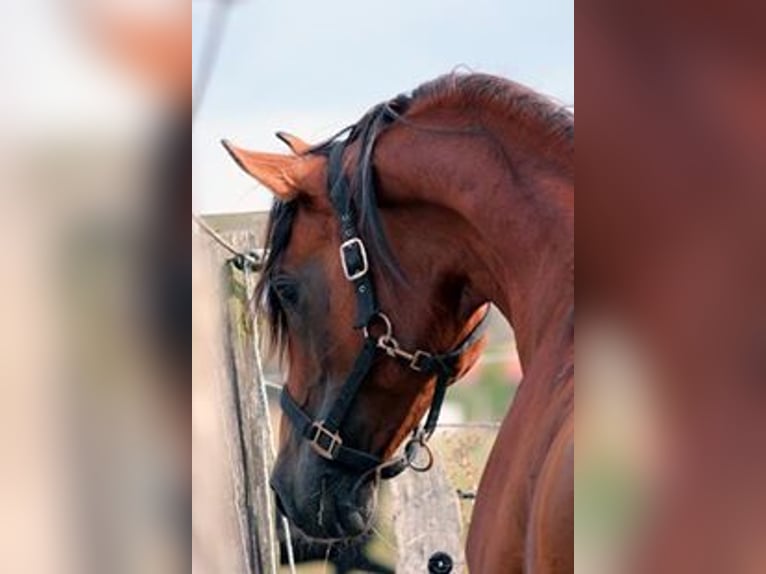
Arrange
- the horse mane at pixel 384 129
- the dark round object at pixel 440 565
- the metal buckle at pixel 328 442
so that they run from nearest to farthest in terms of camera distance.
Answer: the horse mane at pixel 384 129 → the metal buckle at pixel 328 442 → the dark round object at pixel 440 565

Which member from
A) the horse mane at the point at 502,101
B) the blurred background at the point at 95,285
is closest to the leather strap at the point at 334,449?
the horse mane at the point at 502,101

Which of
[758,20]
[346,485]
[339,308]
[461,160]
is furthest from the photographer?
[346,485]

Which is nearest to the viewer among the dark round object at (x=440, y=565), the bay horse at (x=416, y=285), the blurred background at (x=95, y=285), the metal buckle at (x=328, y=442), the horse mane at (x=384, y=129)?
the blurred background at (x=95, y=285)

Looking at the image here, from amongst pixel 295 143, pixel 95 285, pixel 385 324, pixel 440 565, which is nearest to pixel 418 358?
pixel 385 324

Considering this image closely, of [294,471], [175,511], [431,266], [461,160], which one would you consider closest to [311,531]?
[294,471]

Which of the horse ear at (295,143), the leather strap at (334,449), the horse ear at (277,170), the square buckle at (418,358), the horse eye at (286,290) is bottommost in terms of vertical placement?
the leather strap at (334,449)

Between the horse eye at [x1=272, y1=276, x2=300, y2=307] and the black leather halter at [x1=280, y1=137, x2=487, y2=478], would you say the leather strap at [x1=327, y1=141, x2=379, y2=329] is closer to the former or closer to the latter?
the black leather halter at [x1=280, y1=137, x2=487, y2=478]

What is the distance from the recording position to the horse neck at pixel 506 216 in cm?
123

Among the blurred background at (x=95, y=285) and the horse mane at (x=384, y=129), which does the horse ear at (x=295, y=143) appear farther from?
the blurred background at (x=95, y=285)

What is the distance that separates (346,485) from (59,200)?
4.18 ft

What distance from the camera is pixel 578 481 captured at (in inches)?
17.8

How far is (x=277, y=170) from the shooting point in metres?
1.65

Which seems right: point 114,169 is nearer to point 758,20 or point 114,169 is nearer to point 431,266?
point 758,20

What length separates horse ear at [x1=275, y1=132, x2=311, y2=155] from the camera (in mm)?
1703
